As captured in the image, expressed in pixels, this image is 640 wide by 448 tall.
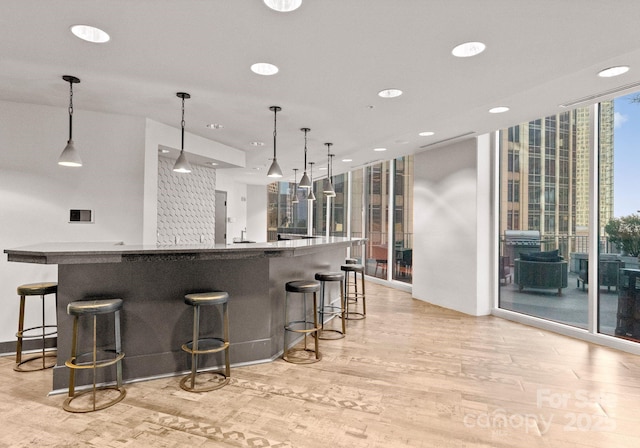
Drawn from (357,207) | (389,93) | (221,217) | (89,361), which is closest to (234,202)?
(221,217)

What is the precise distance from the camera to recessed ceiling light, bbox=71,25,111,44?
2501 millimetres

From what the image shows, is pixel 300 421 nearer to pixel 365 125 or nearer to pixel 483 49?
pixel 483 49

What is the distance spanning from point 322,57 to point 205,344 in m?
2.84

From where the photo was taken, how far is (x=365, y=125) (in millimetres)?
4938

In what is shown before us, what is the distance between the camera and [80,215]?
421 cm

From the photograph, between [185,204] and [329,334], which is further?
[185,204]

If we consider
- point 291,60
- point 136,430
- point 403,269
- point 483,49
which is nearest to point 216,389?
point 136,430

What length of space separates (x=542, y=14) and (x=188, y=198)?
5826 millimetres

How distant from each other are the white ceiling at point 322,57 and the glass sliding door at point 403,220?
3149 mm

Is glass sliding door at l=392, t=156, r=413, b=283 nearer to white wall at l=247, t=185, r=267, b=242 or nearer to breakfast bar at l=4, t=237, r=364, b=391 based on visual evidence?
breakfast bar at l=4, t=237, r=364, b=391

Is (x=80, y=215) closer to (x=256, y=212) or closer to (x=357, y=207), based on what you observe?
(x=357, y=207)

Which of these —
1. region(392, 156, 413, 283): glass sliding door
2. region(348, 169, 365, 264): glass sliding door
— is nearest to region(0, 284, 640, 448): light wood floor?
region(392, 156, 413, 283): glass sliding door

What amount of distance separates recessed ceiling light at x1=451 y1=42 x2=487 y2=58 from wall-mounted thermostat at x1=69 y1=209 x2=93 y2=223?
4296 millimetres

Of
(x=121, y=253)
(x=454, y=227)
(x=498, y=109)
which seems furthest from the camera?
(x=454, y=227)
